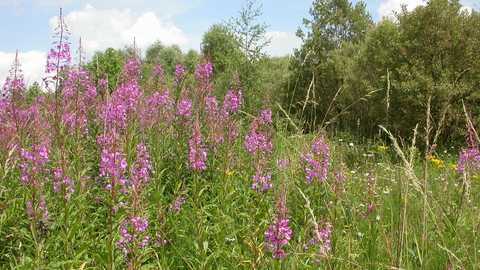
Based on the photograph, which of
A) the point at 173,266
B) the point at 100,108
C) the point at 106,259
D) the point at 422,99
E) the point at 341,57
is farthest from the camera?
the point at 341,57

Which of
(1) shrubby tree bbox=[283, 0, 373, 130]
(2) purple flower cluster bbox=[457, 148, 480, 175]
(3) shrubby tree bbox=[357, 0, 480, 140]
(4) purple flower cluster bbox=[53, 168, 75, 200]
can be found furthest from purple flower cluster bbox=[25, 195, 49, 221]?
(1) shrubby tree bbox=[283, 0, 373, 130]

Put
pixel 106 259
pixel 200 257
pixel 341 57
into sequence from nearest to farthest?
pixel 106 259 < pixel 200 257 < pixel 341 57

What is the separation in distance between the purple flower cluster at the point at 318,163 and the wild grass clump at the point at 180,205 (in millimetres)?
15

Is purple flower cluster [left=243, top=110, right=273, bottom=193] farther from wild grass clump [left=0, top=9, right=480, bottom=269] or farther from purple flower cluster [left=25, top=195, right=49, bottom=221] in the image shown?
purple flower cluster [left=25, top=195, right=49, bottom=221]

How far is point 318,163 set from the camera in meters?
3.60

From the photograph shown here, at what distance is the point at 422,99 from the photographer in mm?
12414

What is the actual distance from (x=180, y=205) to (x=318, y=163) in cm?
156

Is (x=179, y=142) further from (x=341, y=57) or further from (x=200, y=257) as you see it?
(x=341, y=57)

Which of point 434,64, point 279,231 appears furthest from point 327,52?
point 279,231

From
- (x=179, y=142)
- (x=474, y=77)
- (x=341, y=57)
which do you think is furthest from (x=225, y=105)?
(x=341, y=57)

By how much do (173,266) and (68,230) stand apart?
0.99 metres

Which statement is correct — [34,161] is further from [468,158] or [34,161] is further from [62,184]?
[468,158]

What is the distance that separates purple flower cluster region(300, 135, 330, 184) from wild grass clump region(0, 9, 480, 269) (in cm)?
1

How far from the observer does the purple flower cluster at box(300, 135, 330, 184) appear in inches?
142
